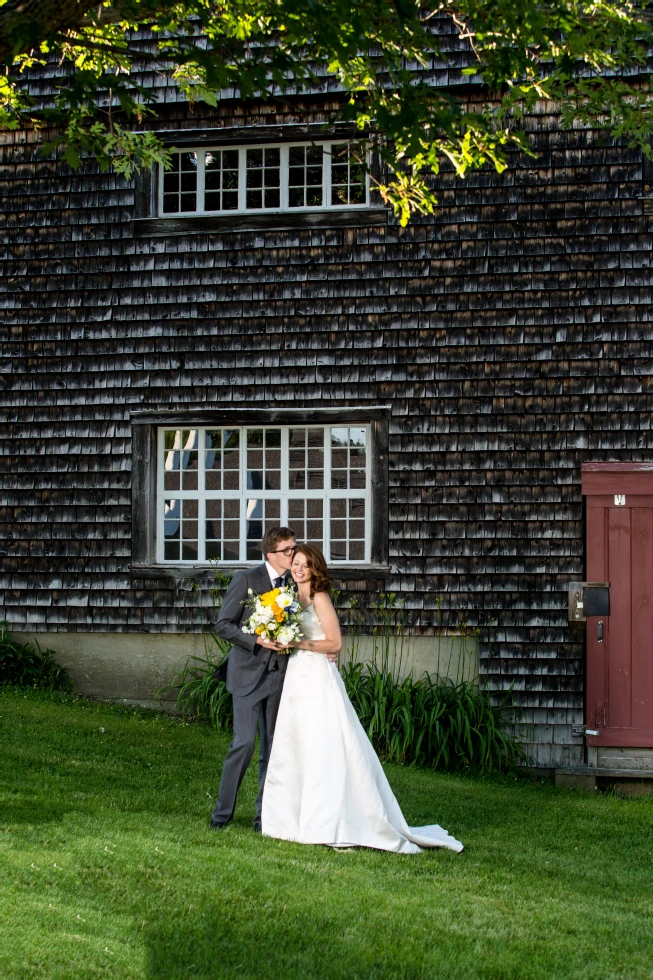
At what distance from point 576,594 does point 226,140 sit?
18.0 feet

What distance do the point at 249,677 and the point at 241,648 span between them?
0.19 m

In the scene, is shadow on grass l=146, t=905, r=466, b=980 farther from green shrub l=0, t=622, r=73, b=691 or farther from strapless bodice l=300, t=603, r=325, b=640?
green shrub l=0, t=622, r=73, b=691

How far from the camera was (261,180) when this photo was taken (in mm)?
10812

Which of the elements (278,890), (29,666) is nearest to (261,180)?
(29,666)

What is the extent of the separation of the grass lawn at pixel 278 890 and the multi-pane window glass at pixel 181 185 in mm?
5528

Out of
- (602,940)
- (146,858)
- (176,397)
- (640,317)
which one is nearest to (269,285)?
(176,397)

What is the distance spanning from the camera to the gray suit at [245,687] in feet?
22.0

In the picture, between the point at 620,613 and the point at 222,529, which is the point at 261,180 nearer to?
the point at 222,529

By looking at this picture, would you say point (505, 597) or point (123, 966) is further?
point (505, 597)

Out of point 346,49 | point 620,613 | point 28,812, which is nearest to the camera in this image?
point 346,49

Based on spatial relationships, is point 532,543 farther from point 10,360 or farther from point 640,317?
point 10,360

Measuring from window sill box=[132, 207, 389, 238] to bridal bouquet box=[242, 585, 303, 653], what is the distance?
4918 millimetres

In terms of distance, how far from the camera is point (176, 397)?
35.2ft

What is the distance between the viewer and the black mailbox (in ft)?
31.8
